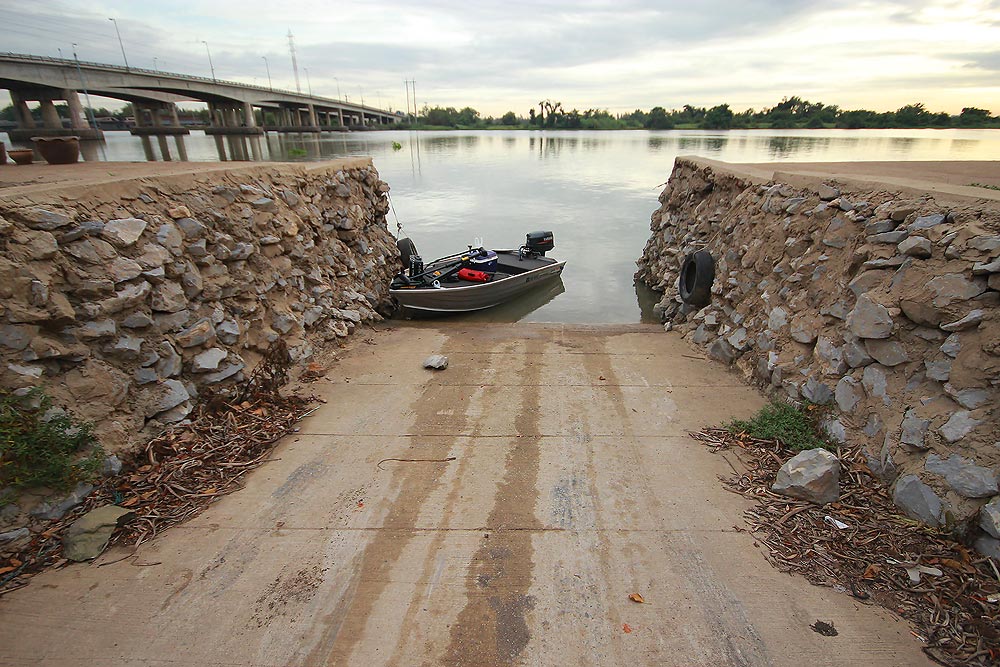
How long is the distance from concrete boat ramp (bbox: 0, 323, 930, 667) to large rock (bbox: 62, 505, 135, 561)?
0.15 m

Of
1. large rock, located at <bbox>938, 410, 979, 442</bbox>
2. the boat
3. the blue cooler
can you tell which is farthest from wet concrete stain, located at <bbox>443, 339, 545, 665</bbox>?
the blue cooler

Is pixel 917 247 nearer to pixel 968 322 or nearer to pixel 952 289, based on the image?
pixel 952 289

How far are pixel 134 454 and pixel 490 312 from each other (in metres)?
9.86

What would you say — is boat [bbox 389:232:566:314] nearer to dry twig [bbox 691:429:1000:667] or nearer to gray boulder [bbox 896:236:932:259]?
dry twig [bbox 691:429:1000:667]

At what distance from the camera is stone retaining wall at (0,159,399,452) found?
4418 mm

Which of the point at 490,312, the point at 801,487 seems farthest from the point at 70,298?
the point at 490,312

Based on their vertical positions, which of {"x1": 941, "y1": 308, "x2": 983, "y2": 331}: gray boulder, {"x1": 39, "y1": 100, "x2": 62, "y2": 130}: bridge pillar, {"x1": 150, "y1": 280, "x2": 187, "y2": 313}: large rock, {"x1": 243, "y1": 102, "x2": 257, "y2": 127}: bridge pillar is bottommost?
{"x1": 941, "y1": 308, "x2": 983, "y2": 331}: gray boulder

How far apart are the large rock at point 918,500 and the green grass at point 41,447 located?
7.46m

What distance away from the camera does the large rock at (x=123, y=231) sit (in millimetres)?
5266

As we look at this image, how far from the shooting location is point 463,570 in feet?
12.5

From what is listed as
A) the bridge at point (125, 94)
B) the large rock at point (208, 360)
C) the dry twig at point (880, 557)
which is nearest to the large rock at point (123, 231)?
the large rock at point (208, 360)

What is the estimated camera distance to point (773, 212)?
26.6ft

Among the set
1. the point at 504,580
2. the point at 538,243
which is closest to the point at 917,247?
the point at 504,580

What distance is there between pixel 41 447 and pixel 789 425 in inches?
301
